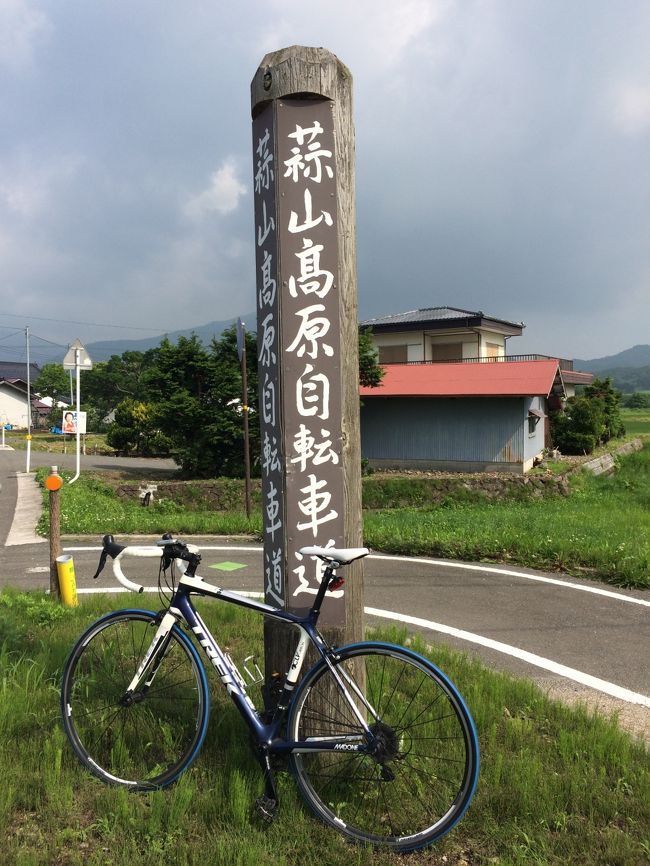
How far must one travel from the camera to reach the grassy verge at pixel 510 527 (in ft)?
29.3

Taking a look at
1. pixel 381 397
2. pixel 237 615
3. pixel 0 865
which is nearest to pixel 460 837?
pixel 0 865

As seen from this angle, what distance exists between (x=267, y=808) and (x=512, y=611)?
4.76 metres

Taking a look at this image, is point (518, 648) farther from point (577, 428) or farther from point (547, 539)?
point (577, 428)

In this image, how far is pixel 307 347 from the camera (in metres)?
3.37

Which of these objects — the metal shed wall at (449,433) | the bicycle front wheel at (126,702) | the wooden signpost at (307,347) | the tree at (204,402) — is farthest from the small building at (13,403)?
the wooden signpost at (307,347)

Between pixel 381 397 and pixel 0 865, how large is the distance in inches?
924

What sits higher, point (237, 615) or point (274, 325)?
point (274, 325)

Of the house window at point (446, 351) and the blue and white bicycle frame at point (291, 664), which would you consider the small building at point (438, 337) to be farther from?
the blue and white bicycle frame at point (291, 664)

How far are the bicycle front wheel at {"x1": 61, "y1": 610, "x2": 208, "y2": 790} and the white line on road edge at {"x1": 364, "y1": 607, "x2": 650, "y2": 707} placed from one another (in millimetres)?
3249

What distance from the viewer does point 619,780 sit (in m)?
3.13

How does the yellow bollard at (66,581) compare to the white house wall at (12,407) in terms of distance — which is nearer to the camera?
the yellow bollard at (66,581)

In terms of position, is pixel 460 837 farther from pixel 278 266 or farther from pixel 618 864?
pixel 278 266

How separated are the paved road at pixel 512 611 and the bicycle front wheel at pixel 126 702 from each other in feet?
9.65

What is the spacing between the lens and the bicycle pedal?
2811 millimetres
